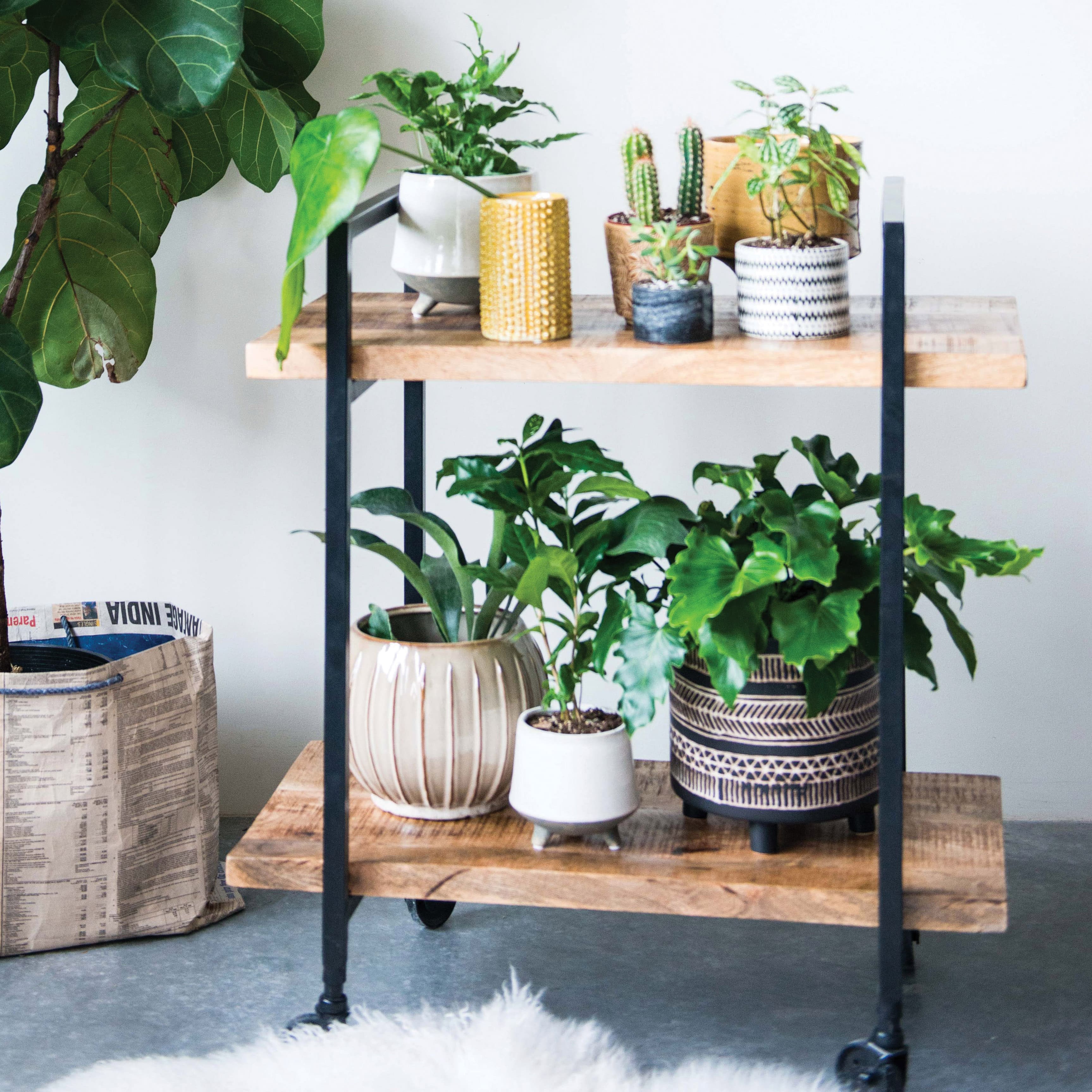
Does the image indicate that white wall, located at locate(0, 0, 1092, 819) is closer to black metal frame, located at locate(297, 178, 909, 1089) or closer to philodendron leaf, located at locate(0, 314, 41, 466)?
philodendron leaf, located at locate(0, 314, 41, 466)

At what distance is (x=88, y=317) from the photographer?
1891 mm

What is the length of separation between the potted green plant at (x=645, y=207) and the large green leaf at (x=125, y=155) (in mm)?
814

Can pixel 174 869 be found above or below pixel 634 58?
below

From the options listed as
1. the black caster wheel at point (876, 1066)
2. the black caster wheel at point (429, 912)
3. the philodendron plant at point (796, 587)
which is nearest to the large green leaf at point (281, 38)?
the philodendron plant at point (796, 587)

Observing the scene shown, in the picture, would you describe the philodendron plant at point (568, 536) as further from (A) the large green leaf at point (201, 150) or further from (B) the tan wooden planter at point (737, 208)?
(A) the large green leaf at point (201, 150)

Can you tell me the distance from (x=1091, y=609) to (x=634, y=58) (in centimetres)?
109

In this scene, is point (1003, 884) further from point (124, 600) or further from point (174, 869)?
point (124, 600)

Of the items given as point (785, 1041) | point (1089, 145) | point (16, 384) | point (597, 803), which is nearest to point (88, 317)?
point (16, 384)

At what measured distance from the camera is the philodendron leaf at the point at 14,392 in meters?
1.67

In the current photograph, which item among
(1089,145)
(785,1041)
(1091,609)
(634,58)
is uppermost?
(634,58)

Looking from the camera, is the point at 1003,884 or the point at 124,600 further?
the point at 124,600

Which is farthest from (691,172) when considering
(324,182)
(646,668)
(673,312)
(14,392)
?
(14,392)

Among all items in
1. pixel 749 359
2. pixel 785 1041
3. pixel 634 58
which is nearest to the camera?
pixel 749 359

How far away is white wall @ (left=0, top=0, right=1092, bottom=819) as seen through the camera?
6.59 feet
